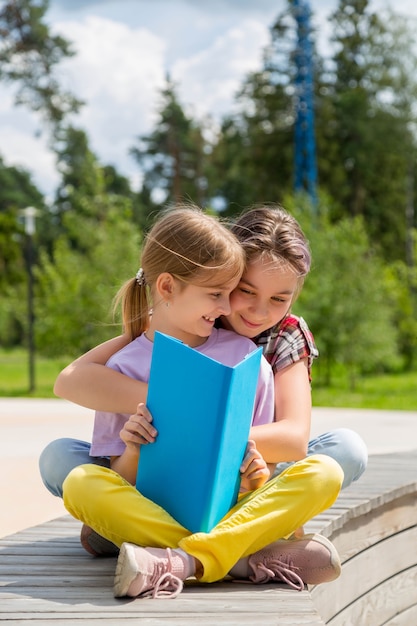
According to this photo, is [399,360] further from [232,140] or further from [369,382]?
[232,140]

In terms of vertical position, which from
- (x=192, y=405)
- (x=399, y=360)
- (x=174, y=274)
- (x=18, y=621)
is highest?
(x=174, y=274)

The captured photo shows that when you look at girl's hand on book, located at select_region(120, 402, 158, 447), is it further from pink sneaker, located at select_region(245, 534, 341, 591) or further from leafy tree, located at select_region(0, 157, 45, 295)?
leafy tree, located at select_region(0, 157, 45, 295)

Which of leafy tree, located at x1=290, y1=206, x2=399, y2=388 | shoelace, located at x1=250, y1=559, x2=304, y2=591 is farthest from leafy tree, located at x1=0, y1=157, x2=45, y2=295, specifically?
shoelace, located at x1=250, y1=559, x2=304, y2=591

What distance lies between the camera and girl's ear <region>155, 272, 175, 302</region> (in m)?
2.67

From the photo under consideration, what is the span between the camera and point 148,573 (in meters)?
2.38

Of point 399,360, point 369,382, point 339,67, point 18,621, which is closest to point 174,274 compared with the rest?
point 18,621

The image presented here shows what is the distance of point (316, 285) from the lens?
15.1 m

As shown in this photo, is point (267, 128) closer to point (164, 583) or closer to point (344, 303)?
point (344, 303)

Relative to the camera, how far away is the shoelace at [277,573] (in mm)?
2590

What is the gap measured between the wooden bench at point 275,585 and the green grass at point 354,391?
7.58 m

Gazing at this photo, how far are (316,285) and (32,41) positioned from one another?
8.71 meters

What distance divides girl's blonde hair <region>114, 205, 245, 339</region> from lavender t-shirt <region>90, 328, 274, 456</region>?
211 mm

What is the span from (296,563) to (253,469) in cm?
30

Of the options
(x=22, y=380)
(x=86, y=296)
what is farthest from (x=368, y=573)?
(x=22, y=380)
